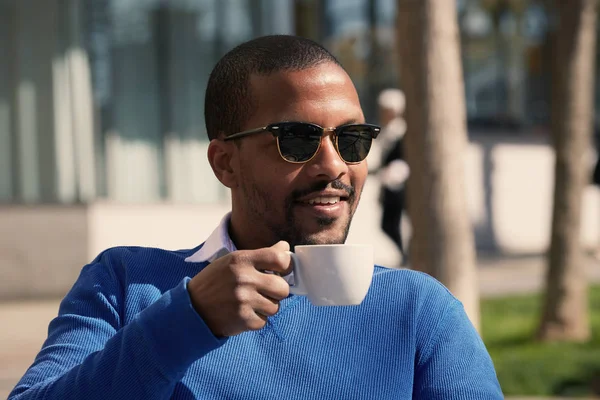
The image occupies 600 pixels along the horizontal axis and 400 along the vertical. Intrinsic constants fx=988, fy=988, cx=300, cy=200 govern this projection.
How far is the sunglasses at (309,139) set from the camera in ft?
6.66

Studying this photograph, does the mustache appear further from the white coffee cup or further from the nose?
the white coffee cup

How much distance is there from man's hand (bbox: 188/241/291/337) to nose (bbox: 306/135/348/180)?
43 centimetres

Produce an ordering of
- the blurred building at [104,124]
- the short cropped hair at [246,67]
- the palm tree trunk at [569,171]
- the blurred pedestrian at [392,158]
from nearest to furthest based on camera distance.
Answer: the short cropped hair at [246,67], the palm tree trunk at [569,171], the blurred pedestrian at [392,158], the blurred building at [104,124]

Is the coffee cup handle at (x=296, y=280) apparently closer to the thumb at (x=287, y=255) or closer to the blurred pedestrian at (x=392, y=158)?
the thumb at (x=287, y=255)

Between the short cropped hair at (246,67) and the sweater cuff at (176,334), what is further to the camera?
the short cropped hair at (246,67)

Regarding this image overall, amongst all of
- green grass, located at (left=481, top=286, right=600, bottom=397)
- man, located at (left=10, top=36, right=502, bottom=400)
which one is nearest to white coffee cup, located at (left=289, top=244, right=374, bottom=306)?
man, located at (left=10, top=36, right=502, bottom=400)

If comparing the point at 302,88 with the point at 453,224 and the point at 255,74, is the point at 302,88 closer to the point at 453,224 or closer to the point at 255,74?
the point at 255,74

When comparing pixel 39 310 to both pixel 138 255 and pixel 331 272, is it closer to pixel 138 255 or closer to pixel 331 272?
pixel 138 255

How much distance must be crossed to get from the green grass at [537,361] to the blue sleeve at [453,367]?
3682mm

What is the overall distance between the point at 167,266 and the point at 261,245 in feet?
0.72

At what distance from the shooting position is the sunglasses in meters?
2.03

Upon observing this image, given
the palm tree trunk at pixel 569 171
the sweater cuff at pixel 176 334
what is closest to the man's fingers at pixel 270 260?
the sweater cuff at pixel 176 334

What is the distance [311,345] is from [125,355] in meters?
0.46

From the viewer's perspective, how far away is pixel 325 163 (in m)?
2.05
